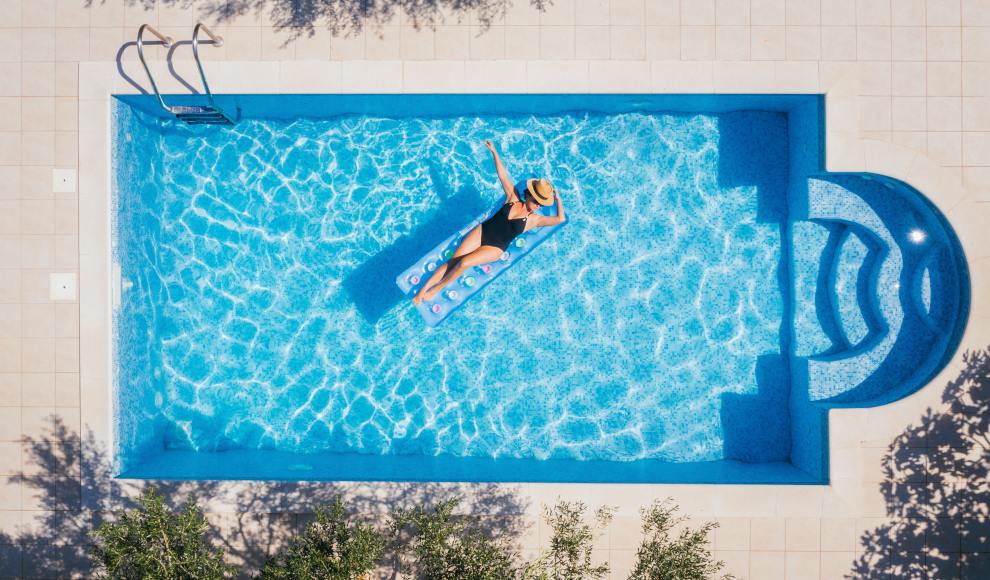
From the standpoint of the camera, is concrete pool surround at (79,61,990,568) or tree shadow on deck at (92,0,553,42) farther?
tree shadow on deck at (92,0,553,42)

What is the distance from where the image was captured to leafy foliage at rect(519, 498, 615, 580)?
4.55m

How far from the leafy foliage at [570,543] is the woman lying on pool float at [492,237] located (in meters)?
2.37

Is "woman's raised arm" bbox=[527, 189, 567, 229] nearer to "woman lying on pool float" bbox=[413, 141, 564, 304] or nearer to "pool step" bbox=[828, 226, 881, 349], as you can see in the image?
"woman lying on pool float" bbox=[413, 141, 564, 304]

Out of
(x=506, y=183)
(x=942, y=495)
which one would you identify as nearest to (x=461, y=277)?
(x=506, y=183)

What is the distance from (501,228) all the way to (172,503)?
4064 mm

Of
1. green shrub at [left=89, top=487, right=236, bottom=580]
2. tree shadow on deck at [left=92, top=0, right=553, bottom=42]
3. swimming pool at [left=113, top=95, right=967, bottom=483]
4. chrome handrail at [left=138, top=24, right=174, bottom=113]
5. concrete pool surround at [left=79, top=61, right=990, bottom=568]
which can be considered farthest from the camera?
swimming pool at [left=113, top=95, right=967, bottom=483]

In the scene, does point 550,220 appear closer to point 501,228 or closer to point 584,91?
point 501,228

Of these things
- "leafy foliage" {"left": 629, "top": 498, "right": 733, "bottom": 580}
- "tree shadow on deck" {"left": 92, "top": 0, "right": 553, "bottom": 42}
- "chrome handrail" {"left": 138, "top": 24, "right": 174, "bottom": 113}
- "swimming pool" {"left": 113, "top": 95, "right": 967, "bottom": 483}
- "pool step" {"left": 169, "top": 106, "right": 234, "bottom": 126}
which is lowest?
"leafy foliage" {"left": 629, "top": 498, "right": 733, "bottom": 580}

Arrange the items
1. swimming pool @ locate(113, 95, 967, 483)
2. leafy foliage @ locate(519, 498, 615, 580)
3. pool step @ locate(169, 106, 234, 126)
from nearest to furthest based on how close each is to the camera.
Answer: leafy foliage @ locate(519, 498, 615, 580), pool step @ locate(169, 106, 234, 126), swimming pool @ locate(113, 95, 967, 483)

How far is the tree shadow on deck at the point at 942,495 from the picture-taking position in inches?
205

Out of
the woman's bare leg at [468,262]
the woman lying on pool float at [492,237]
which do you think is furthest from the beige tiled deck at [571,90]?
the woman's bare leg at [468,262]

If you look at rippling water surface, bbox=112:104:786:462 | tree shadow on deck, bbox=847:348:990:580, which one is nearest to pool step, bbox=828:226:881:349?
rippling water surface, bbox=112:104:786:462

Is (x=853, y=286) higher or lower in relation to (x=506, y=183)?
lower

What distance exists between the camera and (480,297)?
5.86m
